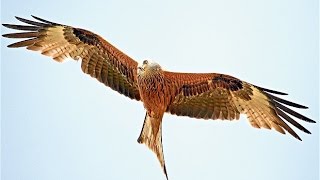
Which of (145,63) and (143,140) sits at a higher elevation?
(145,63)

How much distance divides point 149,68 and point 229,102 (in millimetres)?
1389

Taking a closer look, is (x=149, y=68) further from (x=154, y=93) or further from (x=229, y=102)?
(x=229, y=102)

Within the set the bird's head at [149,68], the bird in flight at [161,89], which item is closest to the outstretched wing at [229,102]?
the bird in flight at [161,89]

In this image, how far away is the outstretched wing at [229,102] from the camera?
917 centimetres

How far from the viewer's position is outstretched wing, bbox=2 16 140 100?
937cm

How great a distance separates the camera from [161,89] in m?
8.85

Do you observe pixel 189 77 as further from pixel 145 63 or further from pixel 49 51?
pixel 49 51

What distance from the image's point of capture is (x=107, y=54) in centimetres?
941

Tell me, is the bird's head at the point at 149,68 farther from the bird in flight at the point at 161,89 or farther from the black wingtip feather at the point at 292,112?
the black wingtip feather at the point at 292,112

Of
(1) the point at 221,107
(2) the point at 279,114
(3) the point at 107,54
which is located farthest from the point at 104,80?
(2) the point at 279,114

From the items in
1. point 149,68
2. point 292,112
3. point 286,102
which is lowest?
point 292,112

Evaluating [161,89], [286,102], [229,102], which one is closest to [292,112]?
[286,102]

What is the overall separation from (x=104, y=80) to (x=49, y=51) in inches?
36.0

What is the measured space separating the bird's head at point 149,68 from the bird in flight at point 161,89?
0.22 metres
